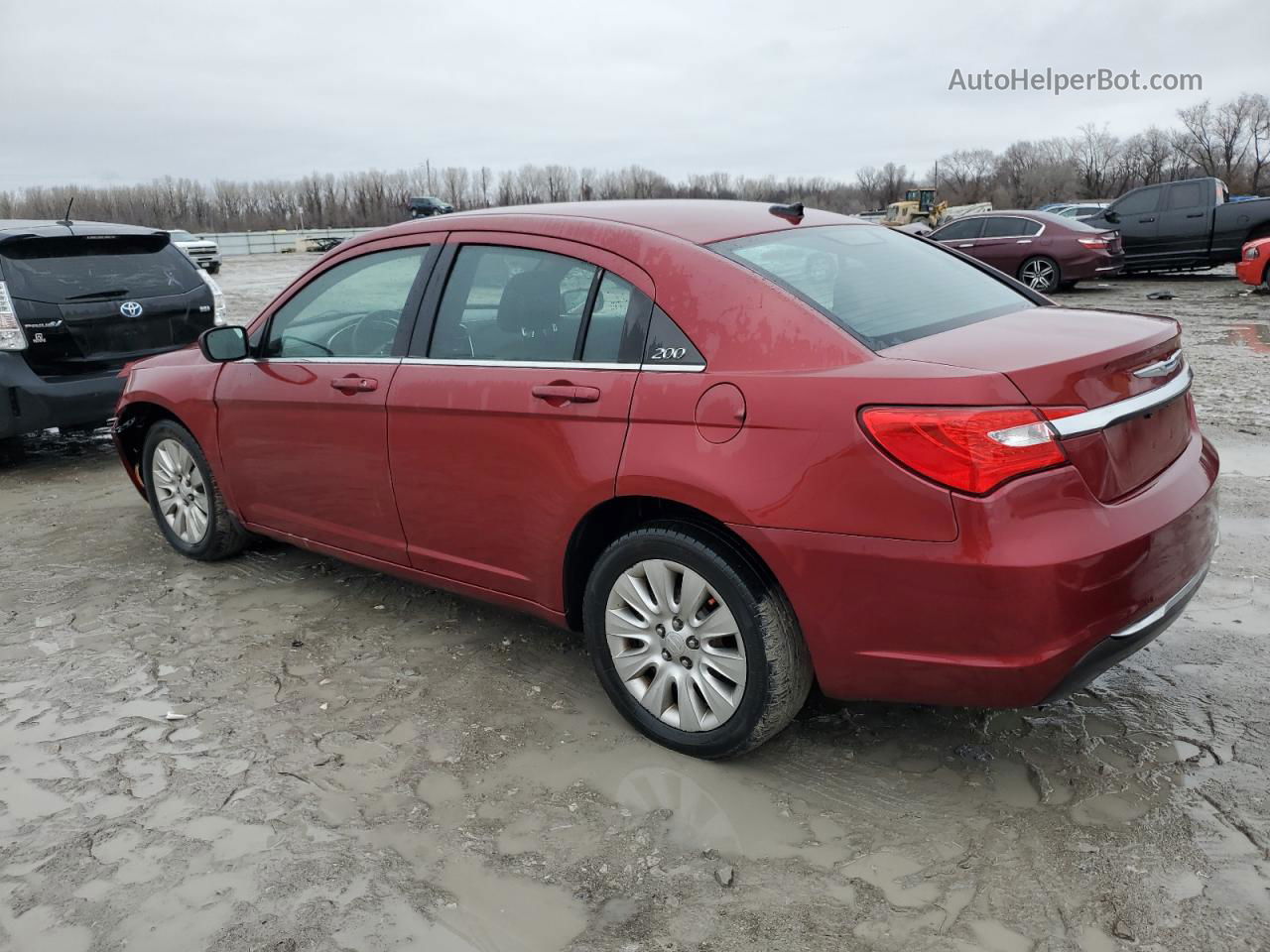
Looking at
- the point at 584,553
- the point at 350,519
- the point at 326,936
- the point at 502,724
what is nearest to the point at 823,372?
the point at 584,553

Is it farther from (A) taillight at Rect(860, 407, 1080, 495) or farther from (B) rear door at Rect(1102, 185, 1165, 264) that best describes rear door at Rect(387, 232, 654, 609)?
(B) rear door at Rect(1102, 185, 1165, 264)

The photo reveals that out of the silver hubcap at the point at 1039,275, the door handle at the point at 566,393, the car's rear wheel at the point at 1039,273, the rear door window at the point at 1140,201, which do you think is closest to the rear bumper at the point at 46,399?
the door handle at the point at 566,393

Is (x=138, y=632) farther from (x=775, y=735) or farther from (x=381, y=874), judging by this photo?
(x=775, y=735)

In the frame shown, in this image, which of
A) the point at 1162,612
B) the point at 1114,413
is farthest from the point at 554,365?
the point at 1162,612

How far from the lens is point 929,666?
2.60 meters

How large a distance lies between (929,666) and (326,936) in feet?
5.30

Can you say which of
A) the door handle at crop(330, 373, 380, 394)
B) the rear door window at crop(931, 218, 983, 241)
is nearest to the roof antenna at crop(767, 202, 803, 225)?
the door handle at crop(330, 373, 380, 394)

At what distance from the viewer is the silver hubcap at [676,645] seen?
2912 millimetres

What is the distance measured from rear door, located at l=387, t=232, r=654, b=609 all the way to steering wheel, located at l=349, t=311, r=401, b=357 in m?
0.16

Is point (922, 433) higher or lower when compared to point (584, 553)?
higher

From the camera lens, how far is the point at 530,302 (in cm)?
341

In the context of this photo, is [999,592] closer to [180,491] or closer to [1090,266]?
[180,491]

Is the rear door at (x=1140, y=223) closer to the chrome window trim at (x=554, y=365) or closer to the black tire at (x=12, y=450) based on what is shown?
the black tire at (x=12, y=450)

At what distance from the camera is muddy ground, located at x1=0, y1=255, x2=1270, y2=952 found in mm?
2406
